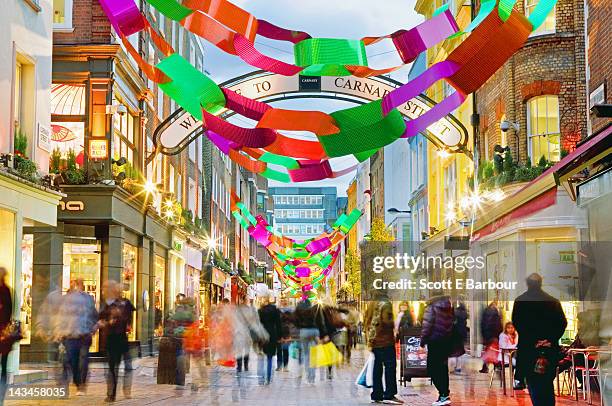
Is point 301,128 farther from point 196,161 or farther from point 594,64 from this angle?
point 196,161

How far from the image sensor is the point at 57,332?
1680 centimetres

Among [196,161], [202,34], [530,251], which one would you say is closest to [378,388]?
[202,34]

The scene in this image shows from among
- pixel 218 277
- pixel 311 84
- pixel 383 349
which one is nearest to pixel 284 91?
pixel 311 84

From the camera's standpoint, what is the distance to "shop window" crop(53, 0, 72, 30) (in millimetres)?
28750

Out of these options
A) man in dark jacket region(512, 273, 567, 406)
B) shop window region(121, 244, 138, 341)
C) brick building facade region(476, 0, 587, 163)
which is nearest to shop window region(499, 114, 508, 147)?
brick building facade region(476, 0, 587, 163)

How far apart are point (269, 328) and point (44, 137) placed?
6.88 metres

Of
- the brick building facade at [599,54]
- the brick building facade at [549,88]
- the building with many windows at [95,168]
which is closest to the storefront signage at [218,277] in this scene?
the building with many windows at [95,168]

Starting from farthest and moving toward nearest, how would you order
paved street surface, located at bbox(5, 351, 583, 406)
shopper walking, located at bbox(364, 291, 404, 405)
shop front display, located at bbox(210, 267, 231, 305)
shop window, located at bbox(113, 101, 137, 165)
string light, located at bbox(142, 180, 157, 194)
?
shop front display, located at bbox(210, 267, 231, 305) → string light, located at bbox(142, 180, 157, 194) → shop window, located at bbox(113, 101, 137, 165) → shopper walking, located at bbox(364, 291, 404, 405) → paved street surface, located at bbox(5, 351, 583, 406)

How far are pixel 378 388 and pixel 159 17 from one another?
24373 mm

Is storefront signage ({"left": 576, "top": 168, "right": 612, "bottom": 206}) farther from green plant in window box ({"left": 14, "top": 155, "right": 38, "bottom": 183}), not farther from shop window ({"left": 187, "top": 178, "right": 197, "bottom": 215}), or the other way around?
shop window ({"left": 187, "top": 178, "right": 197, "bottom": 215})

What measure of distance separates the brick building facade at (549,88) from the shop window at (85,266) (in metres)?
12.9

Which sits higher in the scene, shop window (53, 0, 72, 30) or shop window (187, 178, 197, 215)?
shop window (53, 0, 72, 30)

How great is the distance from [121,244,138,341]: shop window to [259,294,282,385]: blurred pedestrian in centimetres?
882

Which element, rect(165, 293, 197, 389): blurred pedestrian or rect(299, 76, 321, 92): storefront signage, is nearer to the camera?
rect(165, 293, 197, 389): blurred pedestrian
